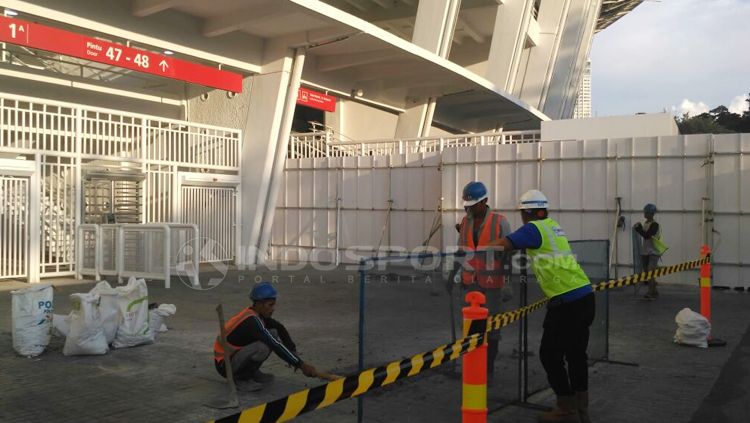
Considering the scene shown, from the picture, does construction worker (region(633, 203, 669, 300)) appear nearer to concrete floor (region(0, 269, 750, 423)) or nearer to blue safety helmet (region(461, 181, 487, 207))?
concrete floor (region(0, 269, 750, 423))

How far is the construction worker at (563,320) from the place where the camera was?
508 cm

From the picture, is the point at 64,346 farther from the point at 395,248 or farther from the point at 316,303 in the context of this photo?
the point at 395,248

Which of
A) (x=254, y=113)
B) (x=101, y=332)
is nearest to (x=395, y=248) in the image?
(x=254, y=113)

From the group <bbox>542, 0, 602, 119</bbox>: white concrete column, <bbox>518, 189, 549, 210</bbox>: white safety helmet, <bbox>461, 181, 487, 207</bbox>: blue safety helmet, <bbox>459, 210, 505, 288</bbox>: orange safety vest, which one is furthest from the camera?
<bbox>542, 0, 602, 119</bbox>: white concrete column

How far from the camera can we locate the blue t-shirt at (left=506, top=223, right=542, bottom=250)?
16.3 ft

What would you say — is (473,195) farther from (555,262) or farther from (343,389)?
(343,389)

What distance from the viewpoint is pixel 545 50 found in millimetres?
37000

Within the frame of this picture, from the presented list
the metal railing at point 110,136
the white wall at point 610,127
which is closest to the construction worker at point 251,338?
the metal railing at point 110,136

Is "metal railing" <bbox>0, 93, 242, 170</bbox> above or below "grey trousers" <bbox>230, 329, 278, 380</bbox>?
above

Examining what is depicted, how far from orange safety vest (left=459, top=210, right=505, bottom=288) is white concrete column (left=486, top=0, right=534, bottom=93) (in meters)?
23.6

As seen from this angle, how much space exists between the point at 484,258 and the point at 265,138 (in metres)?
13.1

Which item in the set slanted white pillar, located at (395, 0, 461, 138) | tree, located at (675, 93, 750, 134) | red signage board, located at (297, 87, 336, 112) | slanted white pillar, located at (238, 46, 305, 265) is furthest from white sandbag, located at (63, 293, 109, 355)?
tree, located at (675, 93, 750, 134)

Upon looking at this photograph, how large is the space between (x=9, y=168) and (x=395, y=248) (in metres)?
8.99

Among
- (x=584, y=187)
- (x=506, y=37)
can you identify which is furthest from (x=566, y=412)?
(x=506, y=37)
